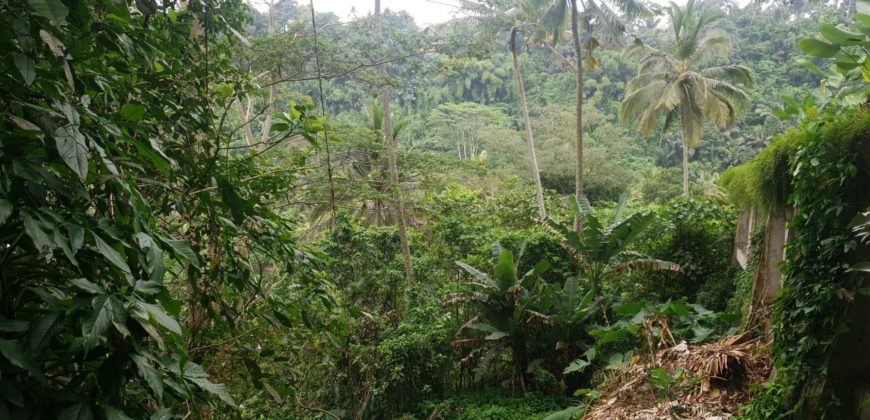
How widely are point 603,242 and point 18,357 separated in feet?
22.2

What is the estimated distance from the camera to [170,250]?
1166 millimetres

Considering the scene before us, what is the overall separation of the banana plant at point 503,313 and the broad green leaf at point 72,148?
6339 millimetres

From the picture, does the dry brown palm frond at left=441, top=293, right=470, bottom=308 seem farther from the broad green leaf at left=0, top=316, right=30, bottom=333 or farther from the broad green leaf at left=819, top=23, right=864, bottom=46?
the broad green leaf at left=0, top=316, right=30, bottom=333

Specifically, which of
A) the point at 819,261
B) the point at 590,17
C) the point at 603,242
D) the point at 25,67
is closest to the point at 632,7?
the point at 590,17

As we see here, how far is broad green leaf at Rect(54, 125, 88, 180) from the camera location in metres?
0.93

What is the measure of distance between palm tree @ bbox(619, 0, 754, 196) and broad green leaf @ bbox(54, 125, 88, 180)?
18.4 m

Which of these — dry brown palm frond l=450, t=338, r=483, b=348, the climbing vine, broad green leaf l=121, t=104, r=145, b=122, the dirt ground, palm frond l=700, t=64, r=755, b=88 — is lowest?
dry brown palm frond l=450, t=338, r=483, b=348

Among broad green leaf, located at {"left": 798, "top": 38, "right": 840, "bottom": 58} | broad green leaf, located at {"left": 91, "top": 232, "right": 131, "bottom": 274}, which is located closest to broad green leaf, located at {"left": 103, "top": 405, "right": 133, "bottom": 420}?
broad green leaf, located at {"left": 91, "top": 232, "right": 131, "bottom": 274}

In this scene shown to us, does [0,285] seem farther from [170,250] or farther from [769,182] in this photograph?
[769,182]

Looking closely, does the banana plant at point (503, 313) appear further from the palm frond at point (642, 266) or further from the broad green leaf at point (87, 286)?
the broad green leaf at point (87, 286)

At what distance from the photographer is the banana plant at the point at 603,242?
22.6 ft

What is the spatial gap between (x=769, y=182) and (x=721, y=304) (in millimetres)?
3689

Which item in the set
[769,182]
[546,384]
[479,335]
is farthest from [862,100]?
[479,335]

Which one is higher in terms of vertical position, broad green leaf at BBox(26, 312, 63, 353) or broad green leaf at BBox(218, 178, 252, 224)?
broad green leaf at BBox(218, 178, 252, 224)
